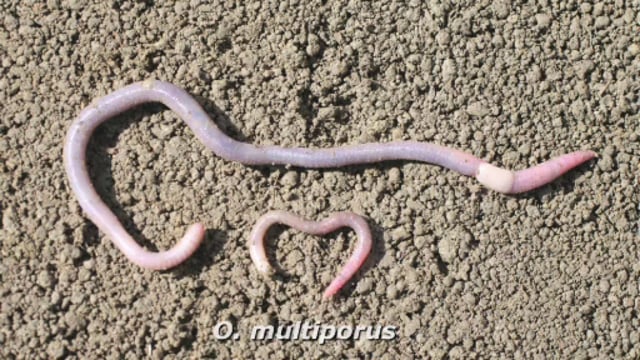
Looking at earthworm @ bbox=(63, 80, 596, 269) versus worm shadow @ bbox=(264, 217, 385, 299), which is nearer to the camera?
earthworm @ bbox=(63, 80, 596, 269)

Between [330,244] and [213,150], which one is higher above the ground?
[213,150]

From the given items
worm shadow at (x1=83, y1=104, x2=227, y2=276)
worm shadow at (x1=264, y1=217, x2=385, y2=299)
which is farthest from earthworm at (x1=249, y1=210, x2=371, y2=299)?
worm shadow at (x1=83, y1=104, x2=227, y2=276)

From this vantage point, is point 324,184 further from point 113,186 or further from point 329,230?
point 113,186

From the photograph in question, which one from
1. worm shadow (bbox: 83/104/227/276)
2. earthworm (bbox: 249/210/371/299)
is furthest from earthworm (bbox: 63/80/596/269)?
earthworm (bbox: 249/210/371/299)

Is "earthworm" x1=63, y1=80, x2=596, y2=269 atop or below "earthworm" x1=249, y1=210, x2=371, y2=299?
atop

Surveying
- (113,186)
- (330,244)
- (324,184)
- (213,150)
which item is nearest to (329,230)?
(330,244)

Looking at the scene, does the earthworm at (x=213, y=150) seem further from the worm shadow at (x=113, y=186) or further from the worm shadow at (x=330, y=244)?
the worm shadow at (x=330, y=244)

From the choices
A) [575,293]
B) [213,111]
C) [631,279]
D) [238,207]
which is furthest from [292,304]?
[631,279]

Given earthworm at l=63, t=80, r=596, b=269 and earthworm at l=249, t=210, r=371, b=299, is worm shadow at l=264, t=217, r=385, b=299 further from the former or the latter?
earthworm at l=63, t=80, r=596, b=269
